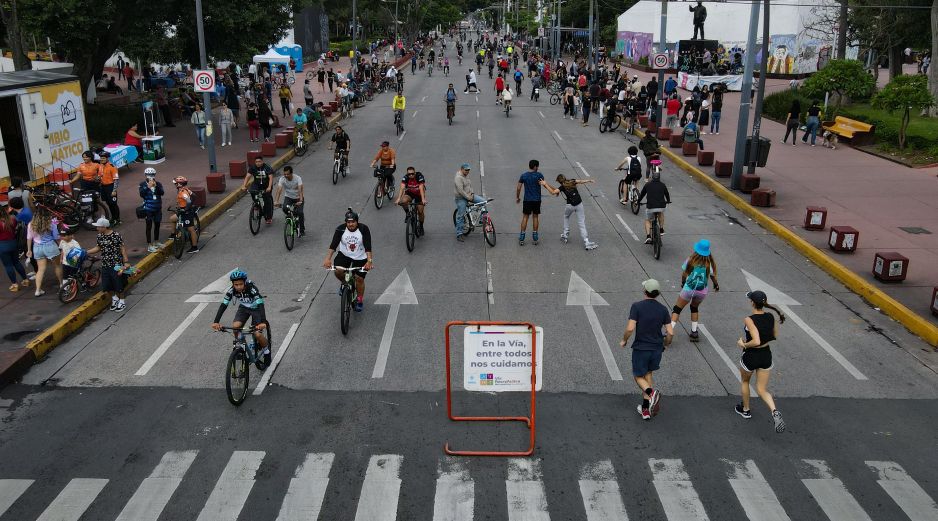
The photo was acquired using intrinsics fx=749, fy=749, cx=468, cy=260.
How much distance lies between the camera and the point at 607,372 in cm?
1015

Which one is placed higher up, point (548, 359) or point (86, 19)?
point (86, 19)

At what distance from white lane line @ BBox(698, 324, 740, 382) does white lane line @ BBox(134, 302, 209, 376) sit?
7.99m

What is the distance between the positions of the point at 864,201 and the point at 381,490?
55.4ft

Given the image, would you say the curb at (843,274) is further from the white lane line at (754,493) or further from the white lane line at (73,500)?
the white lane line at (73,500)

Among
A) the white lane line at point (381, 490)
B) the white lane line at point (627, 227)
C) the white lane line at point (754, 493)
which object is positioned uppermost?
the white lane line at point (627, 227)

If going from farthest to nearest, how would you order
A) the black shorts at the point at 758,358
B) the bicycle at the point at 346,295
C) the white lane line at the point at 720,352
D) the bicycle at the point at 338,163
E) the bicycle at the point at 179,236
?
the bicycle at the point at 338,163
the bicycle at the point at 179,236
the bicycle at the point at 346,295
the white lane line at the point at 720,352
the black shorts at the point at 758,358

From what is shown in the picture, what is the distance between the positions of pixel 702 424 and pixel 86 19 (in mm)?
24102

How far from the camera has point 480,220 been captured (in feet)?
54.3

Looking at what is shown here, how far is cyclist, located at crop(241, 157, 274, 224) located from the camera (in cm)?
1650

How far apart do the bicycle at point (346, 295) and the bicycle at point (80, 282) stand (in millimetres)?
4617

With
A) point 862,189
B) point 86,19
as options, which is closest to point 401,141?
point 86,19

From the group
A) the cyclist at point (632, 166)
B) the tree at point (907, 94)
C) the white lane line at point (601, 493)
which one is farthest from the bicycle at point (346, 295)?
the tree at point (907, 94)

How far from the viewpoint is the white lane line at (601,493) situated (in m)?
7.11

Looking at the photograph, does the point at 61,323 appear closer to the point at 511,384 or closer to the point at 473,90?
the point at 511,384
